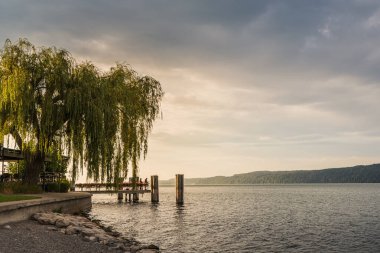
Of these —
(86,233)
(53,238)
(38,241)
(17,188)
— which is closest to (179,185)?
(17,188)

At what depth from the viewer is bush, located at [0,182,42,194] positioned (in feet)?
79.5

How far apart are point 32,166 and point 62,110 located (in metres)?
5.15

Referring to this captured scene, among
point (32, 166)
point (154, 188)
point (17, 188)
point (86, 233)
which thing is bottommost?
point (86, 233)

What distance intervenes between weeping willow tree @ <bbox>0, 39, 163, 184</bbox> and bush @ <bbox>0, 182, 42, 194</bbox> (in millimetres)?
2262

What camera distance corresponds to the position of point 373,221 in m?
31.9

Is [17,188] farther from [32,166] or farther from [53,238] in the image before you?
[53,238]

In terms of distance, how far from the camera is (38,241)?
13.6 metres

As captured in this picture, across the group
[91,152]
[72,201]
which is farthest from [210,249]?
[72,201]

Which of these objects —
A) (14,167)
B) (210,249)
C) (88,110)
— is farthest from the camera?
(14,167)

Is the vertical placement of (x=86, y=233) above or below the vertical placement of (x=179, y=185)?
below

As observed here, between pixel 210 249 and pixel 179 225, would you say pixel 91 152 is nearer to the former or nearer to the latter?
pixel 179 225

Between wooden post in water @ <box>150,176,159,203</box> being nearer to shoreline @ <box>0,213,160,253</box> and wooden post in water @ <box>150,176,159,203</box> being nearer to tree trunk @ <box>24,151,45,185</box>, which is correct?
tree trunk @ <box>24,151,45,185</box>

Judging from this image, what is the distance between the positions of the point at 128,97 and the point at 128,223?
8.67 m

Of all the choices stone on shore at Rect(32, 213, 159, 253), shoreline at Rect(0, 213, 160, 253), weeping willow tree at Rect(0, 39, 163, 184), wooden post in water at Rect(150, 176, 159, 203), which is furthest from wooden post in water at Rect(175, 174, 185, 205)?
stone on shore at Rect(32, 213, 159, 253)
